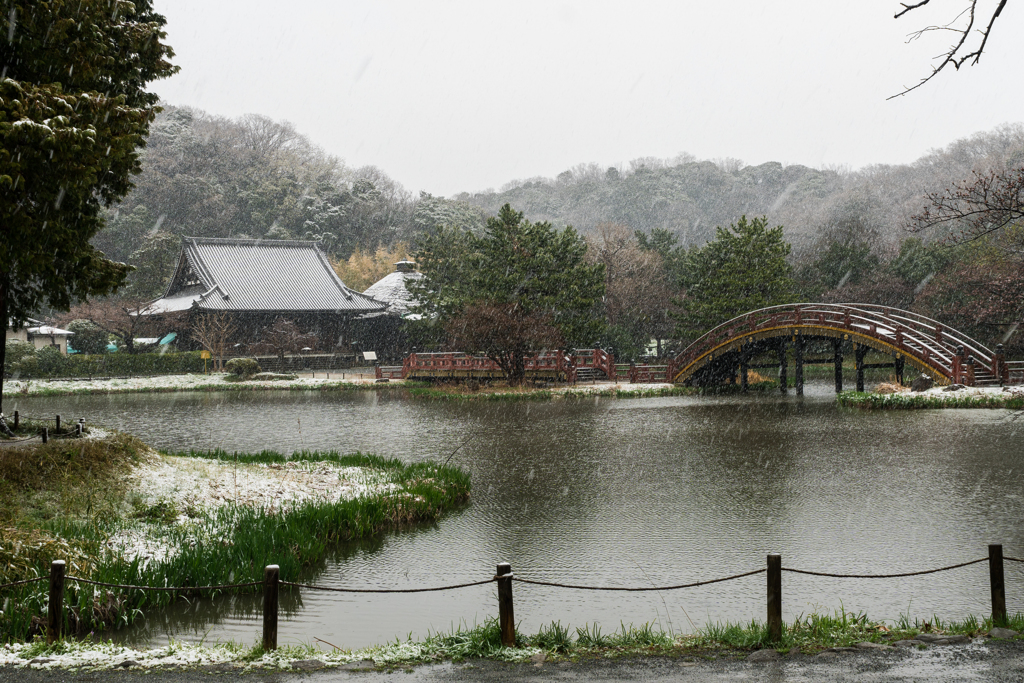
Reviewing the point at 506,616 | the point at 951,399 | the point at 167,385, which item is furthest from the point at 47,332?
the point at 506,616

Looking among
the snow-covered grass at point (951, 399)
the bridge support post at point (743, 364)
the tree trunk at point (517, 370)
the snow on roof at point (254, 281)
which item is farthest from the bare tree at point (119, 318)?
the snow-covered grass at point (951, 399)

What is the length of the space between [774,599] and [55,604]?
462cm

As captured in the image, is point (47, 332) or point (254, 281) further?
point (254, 281)

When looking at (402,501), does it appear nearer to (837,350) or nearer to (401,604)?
(401,604)

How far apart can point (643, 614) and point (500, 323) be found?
68.6 ft

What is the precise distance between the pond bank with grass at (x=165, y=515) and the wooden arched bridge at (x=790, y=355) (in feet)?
51.8

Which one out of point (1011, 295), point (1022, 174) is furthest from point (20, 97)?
point (1011, 295)

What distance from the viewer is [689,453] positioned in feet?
46.8

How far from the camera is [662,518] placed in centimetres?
952

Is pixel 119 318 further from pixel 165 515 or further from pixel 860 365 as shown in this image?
pixel 165 515

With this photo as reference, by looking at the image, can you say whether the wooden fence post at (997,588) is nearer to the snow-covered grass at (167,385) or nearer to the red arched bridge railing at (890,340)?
the red arched bridge railing at (890,340)

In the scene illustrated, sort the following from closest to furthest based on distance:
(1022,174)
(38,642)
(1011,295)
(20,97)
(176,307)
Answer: (38,642)
(20,97)
(1022,174)
(1011,295)
(176,307)

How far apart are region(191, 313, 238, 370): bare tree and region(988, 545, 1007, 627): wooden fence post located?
3376cm

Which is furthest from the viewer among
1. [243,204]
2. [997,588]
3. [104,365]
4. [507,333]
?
[243,204]
